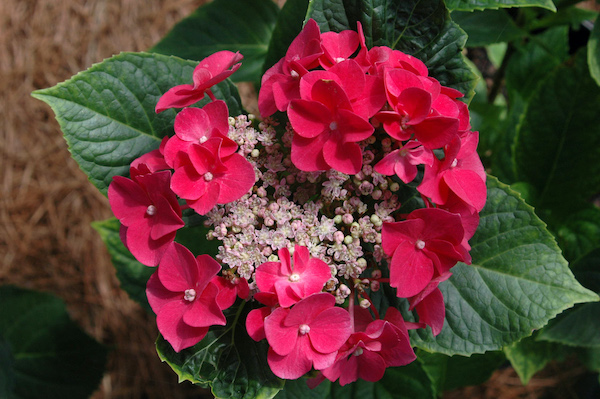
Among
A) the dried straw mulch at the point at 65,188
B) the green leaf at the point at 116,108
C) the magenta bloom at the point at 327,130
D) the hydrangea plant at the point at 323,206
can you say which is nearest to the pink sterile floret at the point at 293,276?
the hydrangea plant at the point at 323,206

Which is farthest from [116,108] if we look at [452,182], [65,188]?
[65,188]

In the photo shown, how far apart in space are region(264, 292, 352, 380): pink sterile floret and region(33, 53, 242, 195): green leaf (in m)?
0.42

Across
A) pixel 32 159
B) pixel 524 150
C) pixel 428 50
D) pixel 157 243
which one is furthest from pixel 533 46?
pixel 32 159

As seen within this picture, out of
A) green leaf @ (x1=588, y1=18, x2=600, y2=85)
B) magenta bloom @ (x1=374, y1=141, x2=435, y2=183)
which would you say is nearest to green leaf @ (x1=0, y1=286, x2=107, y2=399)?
magenta bloom @ (x1=374, y1=141, x2=435, y2=183)

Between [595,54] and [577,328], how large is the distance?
580 millimetres

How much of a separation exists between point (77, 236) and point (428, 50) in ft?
5.58

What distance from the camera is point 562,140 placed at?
1.12 metres

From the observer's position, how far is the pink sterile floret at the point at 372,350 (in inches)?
23.6

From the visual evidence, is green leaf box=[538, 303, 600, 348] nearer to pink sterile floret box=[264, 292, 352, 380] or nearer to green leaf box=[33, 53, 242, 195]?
pink sterile floret box=[264, 292, 352, 380]

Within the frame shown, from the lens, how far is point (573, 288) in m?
0.71

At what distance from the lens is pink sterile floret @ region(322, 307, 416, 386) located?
0.60 meters

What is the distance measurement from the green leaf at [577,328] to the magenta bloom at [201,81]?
2.77 feet

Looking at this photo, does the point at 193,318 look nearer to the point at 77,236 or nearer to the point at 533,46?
the point at 533,46

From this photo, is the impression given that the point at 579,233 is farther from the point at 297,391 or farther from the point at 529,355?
the point at 297,391
